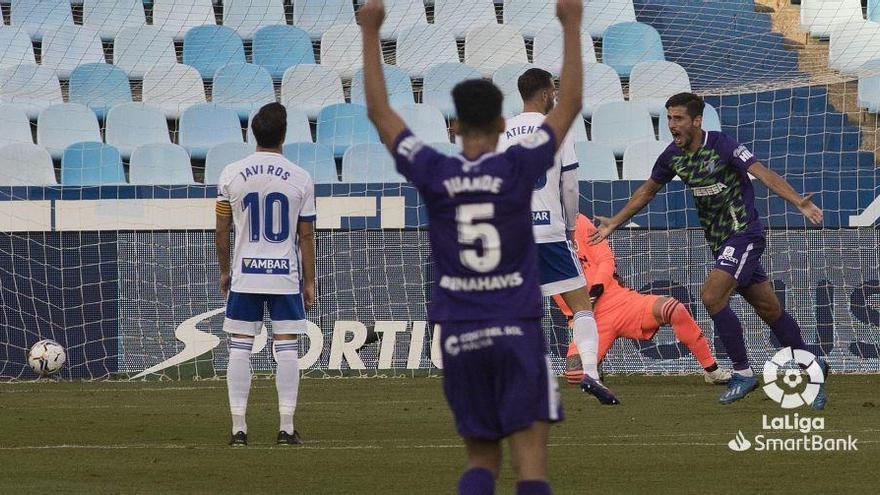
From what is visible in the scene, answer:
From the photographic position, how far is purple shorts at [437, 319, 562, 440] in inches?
166

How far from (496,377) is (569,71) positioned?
2.97 feet

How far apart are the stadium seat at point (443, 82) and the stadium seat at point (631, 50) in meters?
2.16

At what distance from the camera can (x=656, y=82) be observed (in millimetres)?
20047

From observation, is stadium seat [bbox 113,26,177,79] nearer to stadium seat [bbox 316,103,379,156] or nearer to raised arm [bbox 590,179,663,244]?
stadium seat [bbox 316,103,379,156]

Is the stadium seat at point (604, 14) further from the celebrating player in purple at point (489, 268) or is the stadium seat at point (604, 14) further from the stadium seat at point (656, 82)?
the celebrating player in purple at point (489, 268)

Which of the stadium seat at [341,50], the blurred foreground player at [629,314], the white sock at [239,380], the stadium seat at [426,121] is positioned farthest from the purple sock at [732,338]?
the stadium seat at [341,50]

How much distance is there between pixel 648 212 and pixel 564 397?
453 cm

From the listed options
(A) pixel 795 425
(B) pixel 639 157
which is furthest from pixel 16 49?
(A) pixel 795 425

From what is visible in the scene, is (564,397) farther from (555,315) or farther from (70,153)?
(70,153)

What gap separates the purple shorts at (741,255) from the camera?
10.1 m

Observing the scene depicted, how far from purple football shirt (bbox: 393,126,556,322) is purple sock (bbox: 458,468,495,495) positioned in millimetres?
454

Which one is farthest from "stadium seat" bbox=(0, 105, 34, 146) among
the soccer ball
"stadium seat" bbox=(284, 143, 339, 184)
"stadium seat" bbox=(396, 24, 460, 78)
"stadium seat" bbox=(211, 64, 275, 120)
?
the soccer ball

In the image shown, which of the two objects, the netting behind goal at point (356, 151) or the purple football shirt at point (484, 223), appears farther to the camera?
the netting behind goal at point (356, 151)

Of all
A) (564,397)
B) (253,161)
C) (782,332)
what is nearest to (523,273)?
(253,161)
